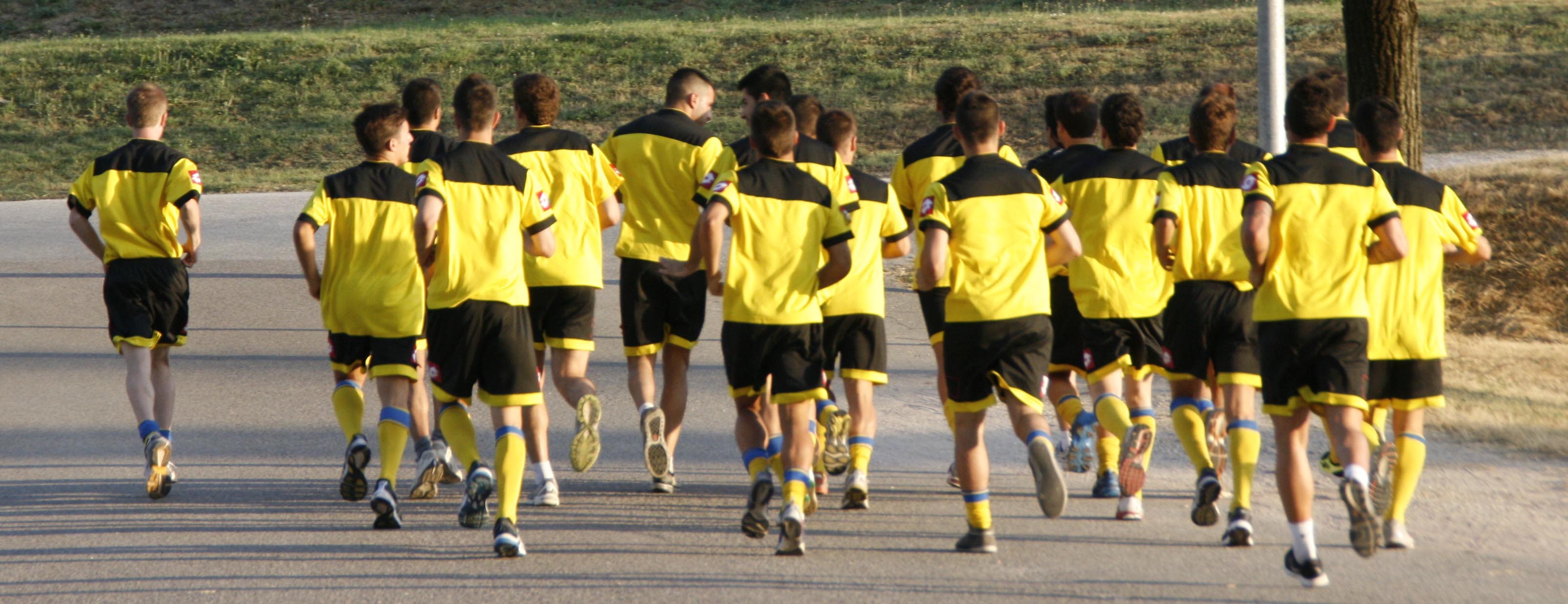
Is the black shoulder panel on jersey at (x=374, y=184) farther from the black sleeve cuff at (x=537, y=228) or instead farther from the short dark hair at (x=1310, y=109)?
the short dark hair at (x=1310, y=109)

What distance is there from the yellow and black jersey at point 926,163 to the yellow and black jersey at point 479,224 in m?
1.89

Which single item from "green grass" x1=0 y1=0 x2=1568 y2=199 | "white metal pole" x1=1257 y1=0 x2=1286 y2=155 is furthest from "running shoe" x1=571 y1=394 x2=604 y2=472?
"green grass" x1=0 y1=0 x2=1568 y2=199

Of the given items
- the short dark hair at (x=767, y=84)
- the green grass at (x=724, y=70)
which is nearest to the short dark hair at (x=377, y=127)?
the short dark hair at (x=767, y=84)

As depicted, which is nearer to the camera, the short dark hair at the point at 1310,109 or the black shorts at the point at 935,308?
the short dark hair at the point at 1310,109

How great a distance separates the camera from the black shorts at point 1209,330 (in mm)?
6090

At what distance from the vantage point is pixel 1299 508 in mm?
5223

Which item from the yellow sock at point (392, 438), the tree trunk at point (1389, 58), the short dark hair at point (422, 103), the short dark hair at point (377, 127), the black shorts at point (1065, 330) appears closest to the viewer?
the yellow sock at point (392, 438)

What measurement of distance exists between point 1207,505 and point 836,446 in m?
1.70

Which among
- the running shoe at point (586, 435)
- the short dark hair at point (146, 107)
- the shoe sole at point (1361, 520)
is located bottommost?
the shoe sole at point (1361, 520)

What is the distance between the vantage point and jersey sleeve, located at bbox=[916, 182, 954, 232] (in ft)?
18.5

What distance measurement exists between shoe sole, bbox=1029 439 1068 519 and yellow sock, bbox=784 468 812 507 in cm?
87

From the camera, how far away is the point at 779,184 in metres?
5.83

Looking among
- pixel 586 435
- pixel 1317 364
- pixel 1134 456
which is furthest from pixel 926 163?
pixel 1317 364

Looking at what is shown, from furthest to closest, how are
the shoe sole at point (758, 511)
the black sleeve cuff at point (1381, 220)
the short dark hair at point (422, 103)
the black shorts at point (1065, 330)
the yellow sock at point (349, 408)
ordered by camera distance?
the short dark hair at point (422, 103) < the black shorts at point (1065, 330) < the yellow sock at point (349, 408) < the shoe sole at point (758, 511) < the black sleeve cuff at point (1381, 220)
